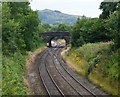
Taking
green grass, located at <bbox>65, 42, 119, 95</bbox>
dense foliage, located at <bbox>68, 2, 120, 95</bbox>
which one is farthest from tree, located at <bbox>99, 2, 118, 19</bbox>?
green grass, located at <bbox>65, 42, 119, 95</bbox>

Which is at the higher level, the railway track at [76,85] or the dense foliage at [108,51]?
the dense foliage at [108,51]

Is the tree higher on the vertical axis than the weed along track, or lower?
higher

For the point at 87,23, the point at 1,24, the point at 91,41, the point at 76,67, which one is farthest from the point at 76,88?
the point at 87,23

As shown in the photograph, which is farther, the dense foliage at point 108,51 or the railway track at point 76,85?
the dense foliage at point 108,51

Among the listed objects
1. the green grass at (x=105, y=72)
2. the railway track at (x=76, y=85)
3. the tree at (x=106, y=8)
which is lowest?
the railway track at (x=76, y=85)

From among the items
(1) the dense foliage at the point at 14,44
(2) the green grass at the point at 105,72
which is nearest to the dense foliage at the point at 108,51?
(2) the green grass at the point at 105,72

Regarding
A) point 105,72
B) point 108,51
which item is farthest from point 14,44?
point 105,72

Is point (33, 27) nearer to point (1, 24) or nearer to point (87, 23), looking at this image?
point (87, 23)

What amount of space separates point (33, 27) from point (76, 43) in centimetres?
918

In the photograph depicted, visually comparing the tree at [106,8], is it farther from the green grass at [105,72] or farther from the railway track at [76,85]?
the railway track at [76,85]

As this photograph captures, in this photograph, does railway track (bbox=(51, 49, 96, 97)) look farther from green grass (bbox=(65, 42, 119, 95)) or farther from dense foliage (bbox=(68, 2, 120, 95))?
dense foliage (bbox=(68, 2, 120, 95))

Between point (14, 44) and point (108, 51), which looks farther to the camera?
point (14, 44)

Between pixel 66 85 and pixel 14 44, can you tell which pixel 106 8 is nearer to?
pixel 14 44

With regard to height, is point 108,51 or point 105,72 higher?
point 108,51
